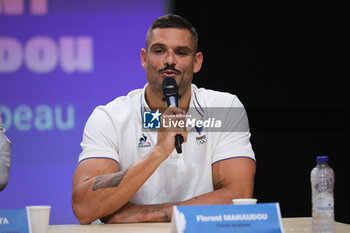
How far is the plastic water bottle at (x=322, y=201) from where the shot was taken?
67.7 inches

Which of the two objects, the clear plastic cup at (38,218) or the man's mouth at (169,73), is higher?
the man's mouth at (169,73)

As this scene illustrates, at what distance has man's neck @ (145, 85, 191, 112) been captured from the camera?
2721 mm

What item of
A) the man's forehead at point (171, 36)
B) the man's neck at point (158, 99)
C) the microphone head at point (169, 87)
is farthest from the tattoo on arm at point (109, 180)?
the man's forehead at point (171, 36)

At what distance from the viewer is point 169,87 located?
2.40 metres

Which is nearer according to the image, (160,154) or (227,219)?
(227,219)

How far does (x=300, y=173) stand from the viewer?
12.9 ft

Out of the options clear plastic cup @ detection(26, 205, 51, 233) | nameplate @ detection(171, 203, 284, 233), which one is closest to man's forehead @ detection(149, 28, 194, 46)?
clear plastic cup @ detection(26, 205, 51, 233)

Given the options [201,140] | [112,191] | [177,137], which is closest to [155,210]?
[112,191]

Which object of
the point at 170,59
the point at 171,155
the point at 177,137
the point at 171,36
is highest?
the point at 171,36

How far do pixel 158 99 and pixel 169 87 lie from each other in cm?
33

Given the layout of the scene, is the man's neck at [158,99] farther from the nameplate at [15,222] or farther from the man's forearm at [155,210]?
the nameplate at [15,222]

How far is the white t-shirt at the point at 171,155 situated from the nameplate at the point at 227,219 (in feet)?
3.55

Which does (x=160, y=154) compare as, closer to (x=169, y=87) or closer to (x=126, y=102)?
(x=169, y=87)

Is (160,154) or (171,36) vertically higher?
(171,36)
